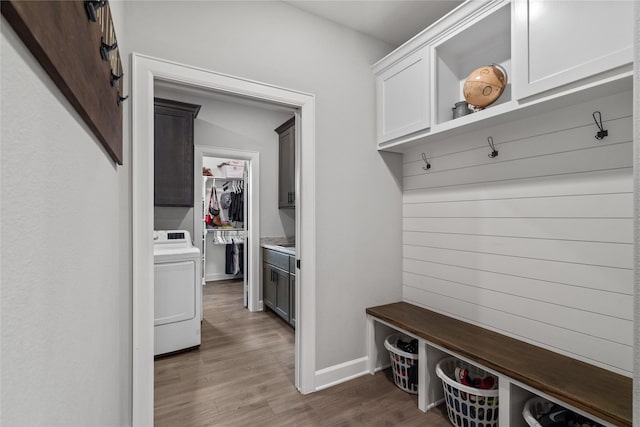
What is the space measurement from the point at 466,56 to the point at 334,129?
102 cm

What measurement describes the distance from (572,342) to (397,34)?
2.45 metres

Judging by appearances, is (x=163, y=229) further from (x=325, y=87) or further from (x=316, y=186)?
(x=325, y=87)

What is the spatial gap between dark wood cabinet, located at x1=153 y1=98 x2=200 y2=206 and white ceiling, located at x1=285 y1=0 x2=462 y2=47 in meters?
1.76

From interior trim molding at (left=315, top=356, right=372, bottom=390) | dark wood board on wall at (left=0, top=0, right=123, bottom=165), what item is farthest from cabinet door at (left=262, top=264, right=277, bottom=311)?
dark wood board on wall at (left=0, top=0, right=123, bottom=165)

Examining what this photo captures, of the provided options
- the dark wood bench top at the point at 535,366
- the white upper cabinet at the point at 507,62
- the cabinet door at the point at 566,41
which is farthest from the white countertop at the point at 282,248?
the cabinet door at the point at 566,41

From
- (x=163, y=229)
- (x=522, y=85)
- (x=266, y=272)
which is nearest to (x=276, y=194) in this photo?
(x=266, y=272)

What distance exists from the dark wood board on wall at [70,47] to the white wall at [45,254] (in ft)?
0.04

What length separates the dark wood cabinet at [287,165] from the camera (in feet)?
12.5

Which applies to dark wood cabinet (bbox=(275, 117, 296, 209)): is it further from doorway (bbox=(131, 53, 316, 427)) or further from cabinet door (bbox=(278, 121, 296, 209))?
doorway (bbox=(131, 53, 316, 427))

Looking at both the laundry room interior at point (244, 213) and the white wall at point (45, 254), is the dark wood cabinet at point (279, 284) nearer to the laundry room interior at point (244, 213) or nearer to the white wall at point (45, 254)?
the laundry room interior at point (244, 213)

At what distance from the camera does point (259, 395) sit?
7.11 feet

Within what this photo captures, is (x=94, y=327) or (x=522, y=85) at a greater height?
(x=522, y=85)

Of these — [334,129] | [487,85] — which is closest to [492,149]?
[487,85]

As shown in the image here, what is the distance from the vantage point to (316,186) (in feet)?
7.29
